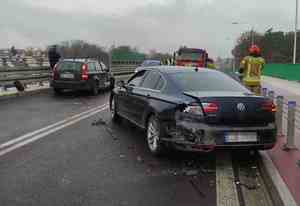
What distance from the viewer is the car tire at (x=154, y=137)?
672cm

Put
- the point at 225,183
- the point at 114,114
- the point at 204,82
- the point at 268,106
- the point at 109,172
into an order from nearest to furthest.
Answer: the point at 225,183
the point at 109,172
the point at 268,106
the point at 204,82
the point at 114,114

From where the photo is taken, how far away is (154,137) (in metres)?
6.96

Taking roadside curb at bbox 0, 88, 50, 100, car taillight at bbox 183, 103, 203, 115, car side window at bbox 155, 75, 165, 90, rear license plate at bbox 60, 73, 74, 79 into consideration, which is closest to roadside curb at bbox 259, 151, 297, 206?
car taillight at bbox 183, 103, 203, 115

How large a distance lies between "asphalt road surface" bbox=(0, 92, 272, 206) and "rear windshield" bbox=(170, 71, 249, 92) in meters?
1.12

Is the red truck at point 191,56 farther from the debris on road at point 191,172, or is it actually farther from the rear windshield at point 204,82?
the debris on road at point 191,172

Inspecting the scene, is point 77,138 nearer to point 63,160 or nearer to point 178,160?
point 63,160

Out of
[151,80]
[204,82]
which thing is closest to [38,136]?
[151,80]

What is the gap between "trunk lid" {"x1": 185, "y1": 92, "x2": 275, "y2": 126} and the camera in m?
6.13

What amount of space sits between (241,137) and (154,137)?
1.48 meters

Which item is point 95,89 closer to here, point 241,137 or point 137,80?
point 137,80

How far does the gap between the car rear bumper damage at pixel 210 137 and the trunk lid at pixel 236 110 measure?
0.09 m

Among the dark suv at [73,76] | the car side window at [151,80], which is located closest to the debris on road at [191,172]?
the car side window at [151,80]

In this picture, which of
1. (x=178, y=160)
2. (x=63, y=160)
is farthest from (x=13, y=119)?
(x=178, y=160)

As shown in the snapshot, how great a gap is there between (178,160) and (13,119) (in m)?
5.63
